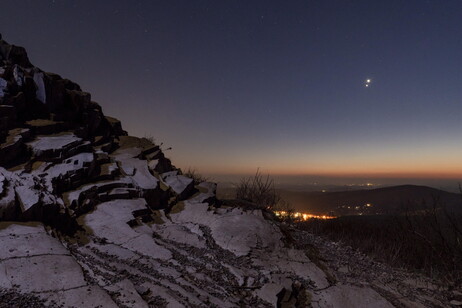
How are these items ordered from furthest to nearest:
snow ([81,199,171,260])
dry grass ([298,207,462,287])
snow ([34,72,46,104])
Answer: snow ([34,72,46,104])
dry grass ([298,207,462,287])
snow ([81,199,171,260])

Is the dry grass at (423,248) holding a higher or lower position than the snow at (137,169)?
lower

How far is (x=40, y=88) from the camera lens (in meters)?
12.8

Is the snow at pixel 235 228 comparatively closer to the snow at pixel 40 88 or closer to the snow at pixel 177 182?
the snow at pixel 177 182

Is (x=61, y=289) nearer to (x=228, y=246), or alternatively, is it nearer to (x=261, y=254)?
(x=228, y=246)

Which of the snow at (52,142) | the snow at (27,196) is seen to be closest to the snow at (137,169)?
the snow at (52,142)

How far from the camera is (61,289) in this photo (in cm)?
547

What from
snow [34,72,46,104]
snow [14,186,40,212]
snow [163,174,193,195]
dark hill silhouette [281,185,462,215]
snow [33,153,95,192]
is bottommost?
dark hill silhouette [281,185,462,215]

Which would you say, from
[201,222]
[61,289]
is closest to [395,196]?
[201,222]

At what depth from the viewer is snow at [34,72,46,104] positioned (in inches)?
497

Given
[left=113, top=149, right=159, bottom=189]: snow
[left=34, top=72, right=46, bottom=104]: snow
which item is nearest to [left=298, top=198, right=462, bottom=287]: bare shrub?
[left=113, top=149, right=159, bottom=189]: snow

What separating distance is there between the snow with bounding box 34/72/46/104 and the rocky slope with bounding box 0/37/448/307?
0.04 m

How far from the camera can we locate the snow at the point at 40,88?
1262 cm

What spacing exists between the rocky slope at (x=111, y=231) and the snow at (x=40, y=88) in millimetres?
43

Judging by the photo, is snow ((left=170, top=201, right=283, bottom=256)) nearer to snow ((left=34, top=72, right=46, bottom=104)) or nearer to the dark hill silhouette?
snow ((left=34, top=72, right=46, bottom=104))
